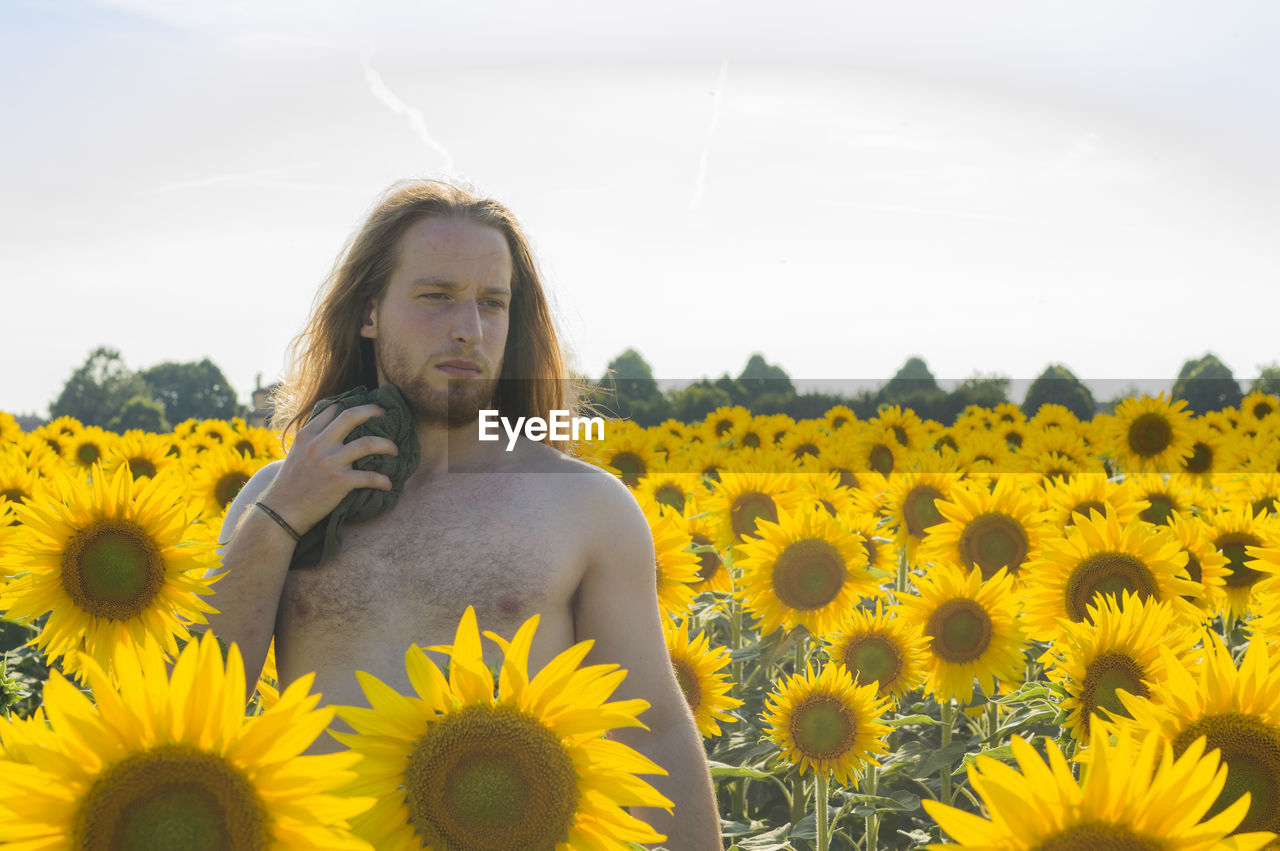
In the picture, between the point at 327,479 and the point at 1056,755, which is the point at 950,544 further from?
the point at 1056,755

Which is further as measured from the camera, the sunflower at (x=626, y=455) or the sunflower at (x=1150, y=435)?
the sunflower at (x=1150, y=435)

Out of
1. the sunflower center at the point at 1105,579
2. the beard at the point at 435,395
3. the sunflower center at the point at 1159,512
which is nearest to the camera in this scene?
the beard at the point at 435,395

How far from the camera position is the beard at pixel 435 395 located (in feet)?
12.3

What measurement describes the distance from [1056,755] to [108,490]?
275 cm

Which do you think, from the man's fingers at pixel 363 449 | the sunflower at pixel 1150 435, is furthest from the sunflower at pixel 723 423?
the man's fingers at pixel 363 449

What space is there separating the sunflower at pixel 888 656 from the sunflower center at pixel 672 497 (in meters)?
3.29

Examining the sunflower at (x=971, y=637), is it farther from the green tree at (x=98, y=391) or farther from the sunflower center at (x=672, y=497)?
Result: the green tree at (x=98, y=391)

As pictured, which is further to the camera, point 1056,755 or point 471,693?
point 471,693

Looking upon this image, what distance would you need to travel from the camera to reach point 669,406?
31031mm

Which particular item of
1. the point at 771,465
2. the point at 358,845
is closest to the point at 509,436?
the point at 358,845

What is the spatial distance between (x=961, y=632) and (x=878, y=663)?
1.46ft

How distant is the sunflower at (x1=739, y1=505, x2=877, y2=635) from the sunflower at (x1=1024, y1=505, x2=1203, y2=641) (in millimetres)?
1274

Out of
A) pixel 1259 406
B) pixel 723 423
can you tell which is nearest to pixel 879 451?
pixel 723 423

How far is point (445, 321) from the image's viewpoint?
12.3 feet
